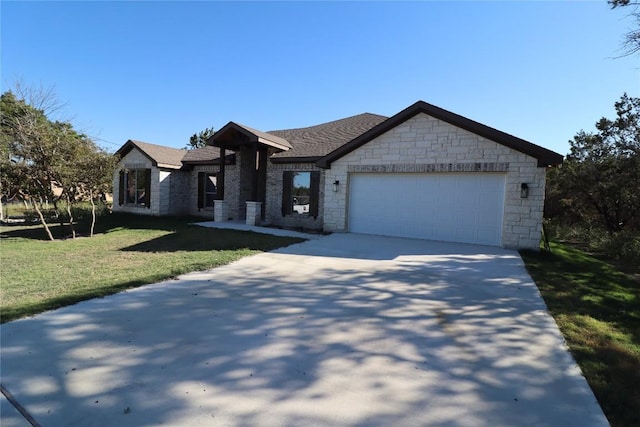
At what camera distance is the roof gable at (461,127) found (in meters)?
9.15

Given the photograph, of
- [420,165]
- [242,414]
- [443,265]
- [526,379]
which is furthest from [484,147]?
[242,414]

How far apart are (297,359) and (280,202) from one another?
1222cm

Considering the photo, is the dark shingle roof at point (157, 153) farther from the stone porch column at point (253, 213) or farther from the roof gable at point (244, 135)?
the stone porch column at point (253, 213)

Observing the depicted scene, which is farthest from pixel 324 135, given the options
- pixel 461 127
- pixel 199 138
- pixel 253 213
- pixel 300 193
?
pixel 199 138

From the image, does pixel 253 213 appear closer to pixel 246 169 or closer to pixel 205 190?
pixel 246 169

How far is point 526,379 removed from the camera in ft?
9.74

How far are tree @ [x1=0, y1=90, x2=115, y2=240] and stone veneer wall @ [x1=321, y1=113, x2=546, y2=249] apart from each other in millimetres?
8972

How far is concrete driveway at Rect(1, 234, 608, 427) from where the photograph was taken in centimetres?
248

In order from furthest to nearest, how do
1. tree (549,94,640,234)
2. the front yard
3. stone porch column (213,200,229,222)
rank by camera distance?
1. stone porch column (213,200,229,222)
2. tree (549,94,640,234)
3. the front yard

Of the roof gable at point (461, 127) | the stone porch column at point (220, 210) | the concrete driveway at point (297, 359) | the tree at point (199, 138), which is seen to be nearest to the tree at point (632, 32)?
the roof gable at point (461, 127)

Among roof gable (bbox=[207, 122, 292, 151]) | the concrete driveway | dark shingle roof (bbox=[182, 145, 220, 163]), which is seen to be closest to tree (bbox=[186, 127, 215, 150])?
dark shingle roof (bbox=[182, 145, 220, 163])

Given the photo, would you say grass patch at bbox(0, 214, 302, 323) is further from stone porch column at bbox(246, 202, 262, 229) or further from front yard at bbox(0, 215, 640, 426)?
stone porch column at bbox(246, 202, 262, 229)

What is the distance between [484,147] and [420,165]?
1.93 metres

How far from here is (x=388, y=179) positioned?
37.7ft
